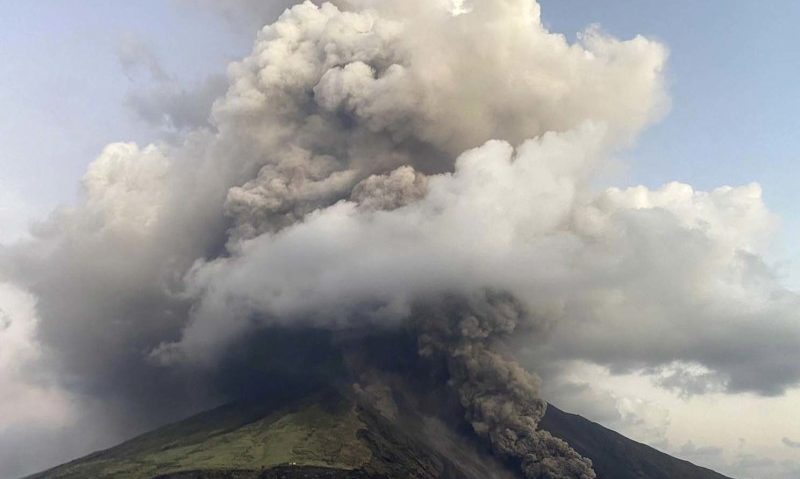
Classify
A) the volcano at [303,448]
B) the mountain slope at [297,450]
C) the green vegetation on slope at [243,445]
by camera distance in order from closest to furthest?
the mountain slope at [297,450] < the volcano at [303,448] < the green vegetation on slope at [243,445]

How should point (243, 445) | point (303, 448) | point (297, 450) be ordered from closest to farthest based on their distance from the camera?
point (297, 450) < point (303, 448) < point (243, 445)

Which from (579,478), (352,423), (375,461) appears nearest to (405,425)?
(352,423)

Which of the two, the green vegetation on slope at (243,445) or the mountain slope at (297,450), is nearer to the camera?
the mountain slope at (297,450)

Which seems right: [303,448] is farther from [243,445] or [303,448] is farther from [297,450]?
[243,445]

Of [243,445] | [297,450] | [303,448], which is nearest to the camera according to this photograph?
[297,450]

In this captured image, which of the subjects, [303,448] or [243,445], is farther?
[243,445]

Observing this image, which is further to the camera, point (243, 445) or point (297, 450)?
point (243, 445)

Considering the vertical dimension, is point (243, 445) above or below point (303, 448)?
below

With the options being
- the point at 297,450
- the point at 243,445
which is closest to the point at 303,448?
the point at 297,450
